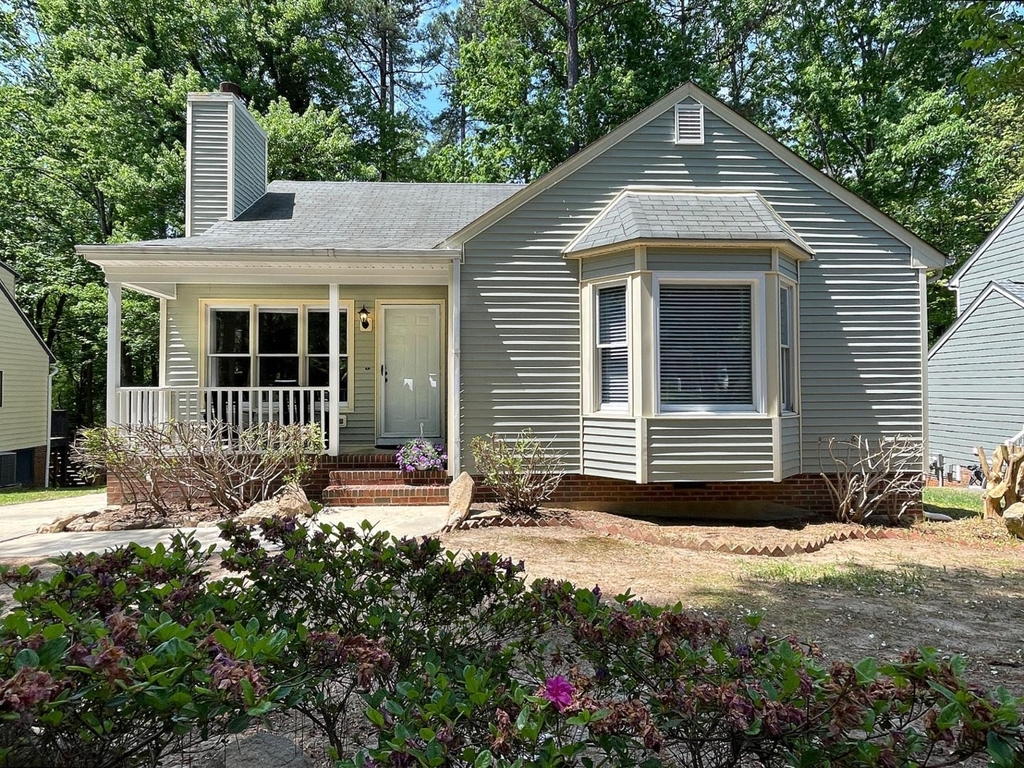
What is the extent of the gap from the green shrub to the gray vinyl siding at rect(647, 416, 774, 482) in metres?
1.41

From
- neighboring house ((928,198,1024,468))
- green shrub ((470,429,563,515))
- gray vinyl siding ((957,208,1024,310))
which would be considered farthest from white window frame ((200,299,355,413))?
gray vinyl siding ((957,208,1024,310))

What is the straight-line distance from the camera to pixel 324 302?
33.8 ft

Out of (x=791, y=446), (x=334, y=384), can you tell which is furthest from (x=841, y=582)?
(x=334, y=384)

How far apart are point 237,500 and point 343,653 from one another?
6.76m

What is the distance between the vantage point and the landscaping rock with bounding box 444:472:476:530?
23.6 ft

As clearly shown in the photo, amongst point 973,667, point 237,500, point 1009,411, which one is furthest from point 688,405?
point 1009,411

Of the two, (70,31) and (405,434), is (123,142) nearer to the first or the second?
(70,31)

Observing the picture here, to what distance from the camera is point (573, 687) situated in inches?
69.5

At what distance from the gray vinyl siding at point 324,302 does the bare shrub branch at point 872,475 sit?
6.18 metres

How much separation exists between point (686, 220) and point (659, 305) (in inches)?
49.5

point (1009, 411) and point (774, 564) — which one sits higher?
point (1009, 411)

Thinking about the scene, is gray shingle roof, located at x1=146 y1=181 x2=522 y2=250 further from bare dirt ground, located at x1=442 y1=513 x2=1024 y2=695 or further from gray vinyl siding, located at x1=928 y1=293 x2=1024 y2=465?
gray vinyl siding, located at x1=928 y1=293 x2=1024 y2=465

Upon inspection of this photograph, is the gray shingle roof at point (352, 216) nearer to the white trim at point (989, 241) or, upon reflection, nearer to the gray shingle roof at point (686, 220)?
the gray shingle roof at point (686, 220)

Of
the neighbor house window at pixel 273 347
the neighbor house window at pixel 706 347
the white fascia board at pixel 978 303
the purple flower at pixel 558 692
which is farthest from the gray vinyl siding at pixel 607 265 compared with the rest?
the white fascia board at pixel 978 303
